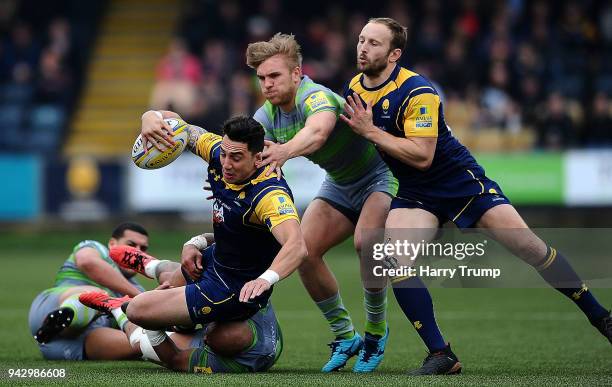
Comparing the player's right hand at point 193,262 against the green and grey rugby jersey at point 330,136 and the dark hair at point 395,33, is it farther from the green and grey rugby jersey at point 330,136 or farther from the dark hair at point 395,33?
the dark hair at point 395,33

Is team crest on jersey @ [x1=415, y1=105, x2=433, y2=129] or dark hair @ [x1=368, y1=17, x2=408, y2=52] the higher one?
dark hair @ [x1=368, y1=17, x2=408, y2=52]

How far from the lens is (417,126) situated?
25.1 ft

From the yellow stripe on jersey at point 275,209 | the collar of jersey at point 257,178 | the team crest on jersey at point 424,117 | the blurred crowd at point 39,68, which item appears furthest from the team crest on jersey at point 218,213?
the blurred crowd at point 39,68

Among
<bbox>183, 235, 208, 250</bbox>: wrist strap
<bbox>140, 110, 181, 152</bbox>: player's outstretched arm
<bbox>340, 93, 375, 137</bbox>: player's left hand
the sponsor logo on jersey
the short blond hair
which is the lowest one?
<bbox>183, 235, 208, 250</bbox>: wrist strap

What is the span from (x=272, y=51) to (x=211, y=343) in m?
1.97

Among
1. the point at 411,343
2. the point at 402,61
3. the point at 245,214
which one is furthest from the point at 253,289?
the point at 402,61

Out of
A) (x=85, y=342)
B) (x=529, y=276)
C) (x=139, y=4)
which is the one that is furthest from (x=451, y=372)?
(x=139, y=4)

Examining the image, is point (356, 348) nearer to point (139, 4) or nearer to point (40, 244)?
point (40, 244)

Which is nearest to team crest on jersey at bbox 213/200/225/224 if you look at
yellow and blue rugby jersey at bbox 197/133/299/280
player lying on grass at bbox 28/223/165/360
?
yellow and blue rugby jersey at bbox 197/133/299/280

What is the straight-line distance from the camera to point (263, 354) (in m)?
7.66

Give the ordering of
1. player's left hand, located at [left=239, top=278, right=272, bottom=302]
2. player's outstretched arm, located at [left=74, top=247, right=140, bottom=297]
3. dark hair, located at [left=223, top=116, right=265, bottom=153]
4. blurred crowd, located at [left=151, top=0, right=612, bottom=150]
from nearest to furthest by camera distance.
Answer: player's left hand, located at [left=239, top=278, right=272, bottom=302] → dark hair, located at [left=223, top=116, right=265, bottom=153] → player's outstretched arm, located at [left=74, top=247, right=140, bottom=297] → blurred crowd, located at [left=151, top=0, right=612, bottom=150]

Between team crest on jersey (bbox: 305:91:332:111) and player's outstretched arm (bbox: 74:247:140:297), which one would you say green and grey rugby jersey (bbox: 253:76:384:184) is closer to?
team crest on jersey (bbox: 305:91:332:111)

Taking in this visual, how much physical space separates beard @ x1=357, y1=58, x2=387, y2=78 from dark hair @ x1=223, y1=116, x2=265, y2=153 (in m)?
0.93

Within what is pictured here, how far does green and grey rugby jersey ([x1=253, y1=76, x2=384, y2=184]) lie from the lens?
8008 mm
